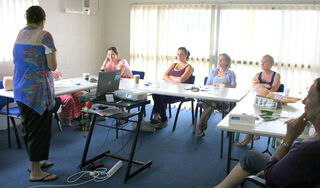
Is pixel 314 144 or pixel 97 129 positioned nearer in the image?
pixel 314 144

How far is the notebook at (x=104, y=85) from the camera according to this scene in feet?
9.38

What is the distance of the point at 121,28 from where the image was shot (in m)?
6.28

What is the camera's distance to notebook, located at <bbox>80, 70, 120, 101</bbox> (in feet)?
9.38

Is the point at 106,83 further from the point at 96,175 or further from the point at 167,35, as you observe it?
the point at 167,35

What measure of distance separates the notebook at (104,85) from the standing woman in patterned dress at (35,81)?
36 cm

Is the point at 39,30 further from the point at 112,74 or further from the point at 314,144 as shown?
the point at 314,144

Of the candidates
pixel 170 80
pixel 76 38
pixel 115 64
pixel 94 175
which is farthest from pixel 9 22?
pixel 94 175

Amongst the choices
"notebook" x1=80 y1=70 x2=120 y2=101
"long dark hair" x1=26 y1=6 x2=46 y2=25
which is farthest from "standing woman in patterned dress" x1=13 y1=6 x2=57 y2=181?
"notebook" x1=80 y1=70 x2=120 y2=101

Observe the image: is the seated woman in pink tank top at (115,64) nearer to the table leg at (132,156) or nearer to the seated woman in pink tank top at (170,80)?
the seated woman in pink tank top at (170,80)

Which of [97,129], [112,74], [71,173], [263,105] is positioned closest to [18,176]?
[71,173]

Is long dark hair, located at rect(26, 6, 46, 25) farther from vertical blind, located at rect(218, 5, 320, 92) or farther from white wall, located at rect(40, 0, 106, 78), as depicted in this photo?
vertical blind, located at rect(218, 5, 320, 92)

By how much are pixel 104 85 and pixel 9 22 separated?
216 cm

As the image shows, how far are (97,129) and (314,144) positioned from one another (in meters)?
3.34

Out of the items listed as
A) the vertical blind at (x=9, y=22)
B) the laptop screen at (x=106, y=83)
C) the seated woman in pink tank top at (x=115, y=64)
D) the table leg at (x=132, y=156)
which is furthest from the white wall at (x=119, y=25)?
the table leg at (x=132, y=156)
